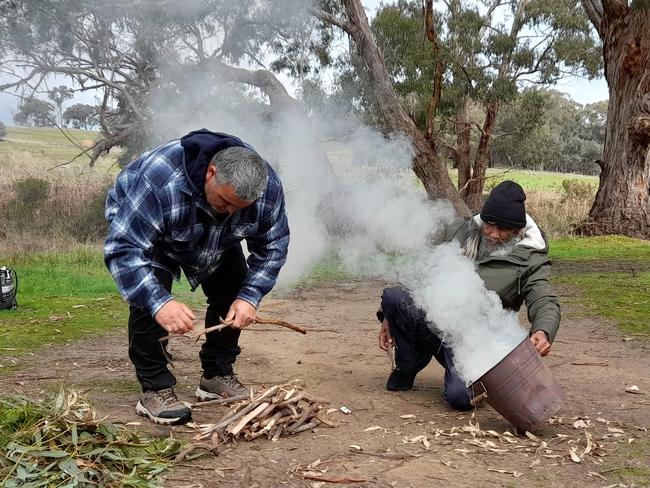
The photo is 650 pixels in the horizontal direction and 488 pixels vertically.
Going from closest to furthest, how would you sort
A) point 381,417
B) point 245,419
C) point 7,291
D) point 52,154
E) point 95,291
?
point 245,419
point 381,417
point 7,291
point 95,291
point 52,154

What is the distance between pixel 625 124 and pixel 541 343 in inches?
456

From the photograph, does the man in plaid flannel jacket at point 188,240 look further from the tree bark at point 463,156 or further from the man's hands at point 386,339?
the tree bark at point 463,156

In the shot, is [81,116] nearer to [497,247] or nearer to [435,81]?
[435,81]

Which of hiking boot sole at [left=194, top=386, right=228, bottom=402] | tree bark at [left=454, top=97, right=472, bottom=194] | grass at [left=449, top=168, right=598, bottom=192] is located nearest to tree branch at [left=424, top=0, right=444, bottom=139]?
tree bark at [left=454, top=97, right=472, bottom=194]

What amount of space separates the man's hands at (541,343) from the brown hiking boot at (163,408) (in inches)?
68.7

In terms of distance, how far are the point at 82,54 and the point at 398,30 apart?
634cm

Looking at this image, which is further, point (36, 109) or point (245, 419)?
point (36, 109)

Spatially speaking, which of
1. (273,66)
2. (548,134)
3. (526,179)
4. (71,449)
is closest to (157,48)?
(273,66)

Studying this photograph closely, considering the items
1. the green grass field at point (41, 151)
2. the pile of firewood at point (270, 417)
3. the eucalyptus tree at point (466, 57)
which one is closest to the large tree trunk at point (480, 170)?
the eucalyptus tree at point (466, 57)

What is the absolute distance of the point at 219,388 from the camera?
3.82 m

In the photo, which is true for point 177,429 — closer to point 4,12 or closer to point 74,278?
point 74,278

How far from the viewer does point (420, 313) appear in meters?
3.87

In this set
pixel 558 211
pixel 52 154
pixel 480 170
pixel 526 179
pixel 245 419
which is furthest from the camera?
pixel 526 179

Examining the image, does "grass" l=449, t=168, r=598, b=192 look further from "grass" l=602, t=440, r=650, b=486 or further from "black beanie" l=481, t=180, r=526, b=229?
"grass" l=602, t=440, r=650, b=486
